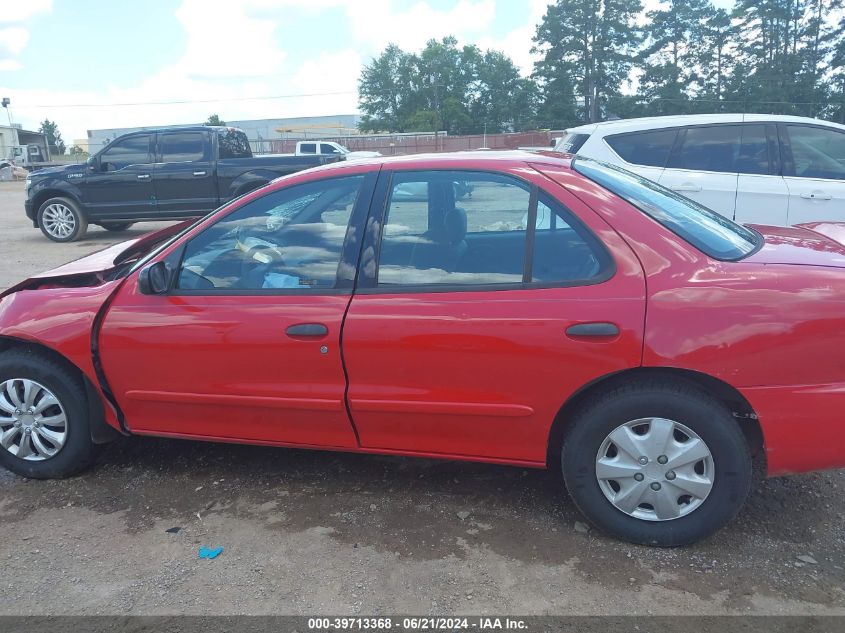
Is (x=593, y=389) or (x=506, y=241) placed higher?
(x=506, y=241)

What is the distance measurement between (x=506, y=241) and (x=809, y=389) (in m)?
1.34

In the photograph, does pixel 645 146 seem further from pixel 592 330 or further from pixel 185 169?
pixel 185 169

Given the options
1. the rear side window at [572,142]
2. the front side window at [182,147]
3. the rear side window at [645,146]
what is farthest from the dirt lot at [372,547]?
the front side window at [182,147]

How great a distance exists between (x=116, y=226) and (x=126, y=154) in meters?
2.16

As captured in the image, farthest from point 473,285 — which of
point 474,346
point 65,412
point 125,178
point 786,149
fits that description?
point 125,178

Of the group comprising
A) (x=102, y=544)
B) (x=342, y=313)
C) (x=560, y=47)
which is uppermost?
(x=560, y=47)

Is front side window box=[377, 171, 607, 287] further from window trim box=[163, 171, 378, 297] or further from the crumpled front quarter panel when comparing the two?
the crumpled front quarter panel

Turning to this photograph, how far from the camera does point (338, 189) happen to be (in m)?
3.26

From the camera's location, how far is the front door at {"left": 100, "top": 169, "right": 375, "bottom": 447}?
3.11 meters

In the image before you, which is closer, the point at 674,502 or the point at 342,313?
the point at 674,502

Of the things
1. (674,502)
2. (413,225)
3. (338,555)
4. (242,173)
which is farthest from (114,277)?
(242,173)

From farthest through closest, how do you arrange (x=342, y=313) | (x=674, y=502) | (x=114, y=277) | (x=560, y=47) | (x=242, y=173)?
(x=560, y=47) → (x=242, y=173) → (x=114, y=277) → (x=342, y=313) → (x=674, y=502)

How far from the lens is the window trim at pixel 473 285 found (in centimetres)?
284

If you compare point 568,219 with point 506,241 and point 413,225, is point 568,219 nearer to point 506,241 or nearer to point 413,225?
point 506,241
